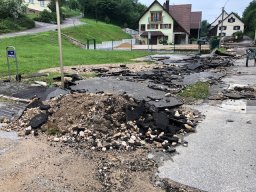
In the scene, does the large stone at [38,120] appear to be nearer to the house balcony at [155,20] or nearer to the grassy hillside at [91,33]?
the grassy hillside at [91,33]

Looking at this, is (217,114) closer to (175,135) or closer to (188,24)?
(175,135)

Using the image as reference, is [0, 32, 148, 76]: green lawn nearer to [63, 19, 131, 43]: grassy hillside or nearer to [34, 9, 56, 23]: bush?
[63, 19, 131, 43]: grassy hillside

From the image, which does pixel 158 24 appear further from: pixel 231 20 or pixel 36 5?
pixel 231 20

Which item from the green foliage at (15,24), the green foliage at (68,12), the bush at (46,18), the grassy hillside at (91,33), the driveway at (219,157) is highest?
the green foliage at (68,12)

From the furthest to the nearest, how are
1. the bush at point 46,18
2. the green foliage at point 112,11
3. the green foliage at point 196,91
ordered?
the green foliage at point 112,11
the bush at point 46,18
the green foliage at point 196,91

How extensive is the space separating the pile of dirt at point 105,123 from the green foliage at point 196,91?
2.88 m

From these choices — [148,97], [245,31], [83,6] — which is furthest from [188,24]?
[148,97]

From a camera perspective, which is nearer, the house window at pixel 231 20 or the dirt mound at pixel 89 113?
the dirt mound at pixel 89 113

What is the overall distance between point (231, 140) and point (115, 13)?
87.9m

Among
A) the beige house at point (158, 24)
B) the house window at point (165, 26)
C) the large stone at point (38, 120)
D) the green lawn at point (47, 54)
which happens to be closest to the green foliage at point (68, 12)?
the beige house at point (158, 24)

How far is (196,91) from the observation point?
1181cm

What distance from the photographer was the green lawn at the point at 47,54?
58.1ft

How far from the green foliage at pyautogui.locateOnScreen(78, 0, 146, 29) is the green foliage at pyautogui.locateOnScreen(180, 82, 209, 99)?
256 feet

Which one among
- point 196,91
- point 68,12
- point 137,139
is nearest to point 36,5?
point 68,12
